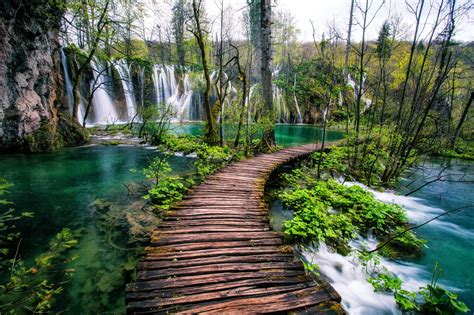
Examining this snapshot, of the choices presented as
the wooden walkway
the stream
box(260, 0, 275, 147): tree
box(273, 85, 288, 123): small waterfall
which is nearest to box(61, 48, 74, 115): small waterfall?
box(260, 0, 275, 147): tree

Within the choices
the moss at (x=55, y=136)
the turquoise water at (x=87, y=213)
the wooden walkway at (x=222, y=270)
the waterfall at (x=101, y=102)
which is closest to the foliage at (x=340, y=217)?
the wooden walkway at (x=222, y=270)

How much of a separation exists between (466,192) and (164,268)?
1099 centimetres

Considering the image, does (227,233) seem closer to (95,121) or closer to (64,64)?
(64,64)

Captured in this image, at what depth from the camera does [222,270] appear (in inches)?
114

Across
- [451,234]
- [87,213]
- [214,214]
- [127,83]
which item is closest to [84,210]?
[87,213]

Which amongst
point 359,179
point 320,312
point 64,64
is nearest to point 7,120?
point 64,64

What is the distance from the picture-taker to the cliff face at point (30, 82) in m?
9.82

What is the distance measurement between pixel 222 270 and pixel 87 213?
4434 millimetres

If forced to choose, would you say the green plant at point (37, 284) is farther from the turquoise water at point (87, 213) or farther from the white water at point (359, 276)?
the white water at point (359, 276)

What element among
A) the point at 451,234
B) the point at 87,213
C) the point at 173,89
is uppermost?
the point at 173,89

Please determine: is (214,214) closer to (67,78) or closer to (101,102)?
(67,78)

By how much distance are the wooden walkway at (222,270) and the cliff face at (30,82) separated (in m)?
10.5

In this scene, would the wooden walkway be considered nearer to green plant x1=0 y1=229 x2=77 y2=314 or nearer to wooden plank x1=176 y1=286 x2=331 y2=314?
wooden plank x1=176 y1=286 x2=331 y2=314

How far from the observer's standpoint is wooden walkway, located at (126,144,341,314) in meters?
2.37
